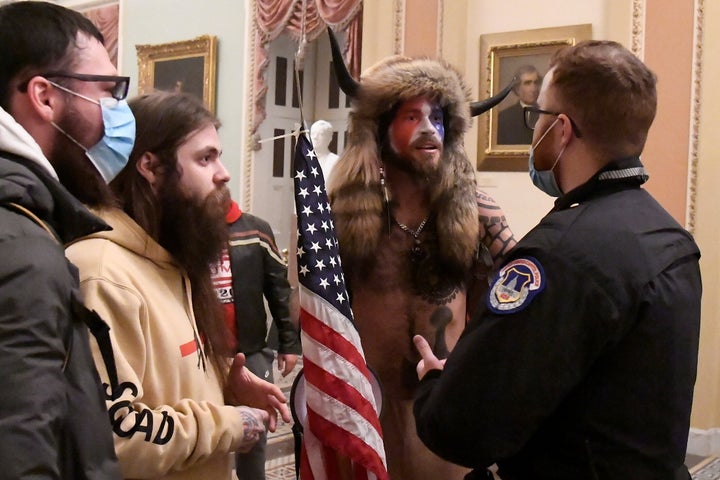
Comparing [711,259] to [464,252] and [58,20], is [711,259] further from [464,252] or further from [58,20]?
[58,20]

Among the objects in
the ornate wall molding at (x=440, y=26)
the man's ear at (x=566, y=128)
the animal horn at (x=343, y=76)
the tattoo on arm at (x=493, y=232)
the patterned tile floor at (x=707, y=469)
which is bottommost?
the patterned tile floor at (x=707, y=469)

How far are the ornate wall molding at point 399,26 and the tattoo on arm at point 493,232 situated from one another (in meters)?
4.54

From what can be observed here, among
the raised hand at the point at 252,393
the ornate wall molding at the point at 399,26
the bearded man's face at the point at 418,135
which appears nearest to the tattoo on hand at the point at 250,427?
the raised hand at the point at 252,393

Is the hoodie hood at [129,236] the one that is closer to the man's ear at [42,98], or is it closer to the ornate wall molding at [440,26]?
the man's ear at [42,98]

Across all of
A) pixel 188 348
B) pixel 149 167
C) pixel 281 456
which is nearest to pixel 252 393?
pixel 188 348

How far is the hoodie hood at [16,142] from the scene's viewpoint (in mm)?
1225

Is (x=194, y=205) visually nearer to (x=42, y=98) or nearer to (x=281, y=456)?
(x=42, y=98)

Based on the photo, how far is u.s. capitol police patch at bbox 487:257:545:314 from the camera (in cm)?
159

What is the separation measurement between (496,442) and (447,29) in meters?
5.80

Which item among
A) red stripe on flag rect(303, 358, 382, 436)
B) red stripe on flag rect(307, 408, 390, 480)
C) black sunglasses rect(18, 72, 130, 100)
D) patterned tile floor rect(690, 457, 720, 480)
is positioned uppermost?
black sunglasses rect(18, 72, 130, 100)

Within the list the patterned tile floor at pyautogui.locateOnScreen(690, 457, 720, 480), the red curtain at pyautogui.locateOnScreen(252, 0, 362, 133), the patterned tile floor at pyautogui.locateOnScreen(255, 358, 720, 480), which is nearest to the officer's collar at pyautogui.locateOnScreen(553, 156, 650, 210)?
the patterned tile floor at pyautogui.locateOnScreen(255, 358, 720, 480)

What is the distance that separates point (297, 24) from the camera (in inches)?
337

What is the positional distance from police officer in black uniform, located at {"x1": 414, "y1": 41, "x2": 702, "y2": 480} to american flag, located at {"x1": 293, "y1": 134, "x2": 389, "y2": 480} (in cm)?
60

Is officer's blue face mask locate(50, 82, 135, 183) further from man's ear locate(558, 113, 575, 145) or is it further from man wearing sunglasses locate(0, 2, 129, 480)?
man's ear locate(558, 113, 575, 145)
